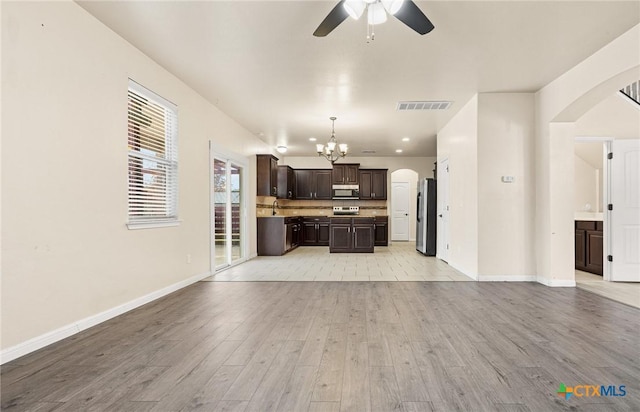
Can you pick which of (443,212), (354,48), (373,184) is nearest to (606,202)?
(443,212)

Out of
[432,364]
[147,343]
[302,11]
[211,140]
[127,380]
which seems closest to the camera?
[127,380]

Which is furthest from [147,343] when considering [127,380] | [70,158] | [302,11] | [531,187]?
[531,187]

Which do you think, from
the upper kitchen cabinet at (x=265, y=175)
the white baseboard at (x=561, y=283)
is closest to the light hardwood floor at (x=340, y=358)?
the white baseboard at (x=561, y=283)

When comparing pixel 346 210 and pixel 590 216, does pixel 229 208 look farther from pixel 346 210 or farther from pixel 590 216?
pixel 590 216

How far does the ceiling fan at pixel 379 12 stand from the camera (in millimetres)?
2438

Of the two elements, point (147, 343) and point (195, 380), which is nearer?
point (195, 380)

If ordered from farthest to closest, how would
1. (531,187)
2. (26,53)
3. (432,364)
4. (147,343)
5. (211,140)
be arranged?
(211,140)
(531,187)
(147,343)
(26,53)
(432,364)

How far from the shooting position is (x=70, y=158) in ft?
9.87

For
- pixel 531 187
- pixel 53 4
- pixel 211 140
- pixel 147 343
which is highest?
pixel 53 4

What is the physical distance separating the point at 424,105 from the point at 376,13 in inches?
137

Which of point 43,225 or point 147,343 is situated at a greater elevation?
point 43,225

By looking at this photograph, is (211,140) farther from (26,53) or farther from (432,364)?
(432,364)

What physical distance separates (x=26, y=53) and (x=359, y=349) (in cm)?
330

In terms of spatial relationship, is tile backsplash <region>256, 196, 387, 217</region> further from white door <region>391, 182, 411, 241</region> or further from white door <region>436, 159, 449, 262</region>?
white door <region>436, 159, 449, 262</region>
